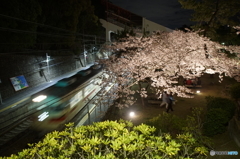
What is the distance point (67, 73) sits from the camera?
16.2m

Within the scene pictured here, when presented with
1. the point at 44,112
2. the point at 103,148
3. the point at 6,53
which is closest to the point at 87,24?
the point at 6,53

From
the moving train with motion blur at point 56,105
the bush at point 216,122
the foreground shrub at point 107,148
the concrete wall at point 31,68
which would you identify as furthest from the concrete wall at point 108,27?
the foreground shrub at point 107,148

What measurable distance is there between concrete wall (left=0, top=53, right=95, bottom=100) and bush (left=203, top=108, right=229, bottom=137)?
10.2 m

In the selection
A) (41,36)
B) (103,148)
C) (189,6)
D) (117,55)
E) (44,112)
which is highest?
(189,6)

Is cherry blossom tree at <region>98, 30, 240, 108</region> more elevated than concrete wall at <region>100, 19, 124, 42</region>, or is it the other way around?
concrete wall at <region>100, 19, 124, 42</region>

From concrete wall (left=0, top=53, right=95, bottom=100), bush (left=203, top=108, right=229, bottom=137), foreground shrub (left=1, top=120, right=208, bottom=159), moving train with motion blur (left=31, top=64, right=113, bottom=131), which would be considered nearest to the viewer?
foreground shrub (left=1, top=120, right=208, bottom=159)

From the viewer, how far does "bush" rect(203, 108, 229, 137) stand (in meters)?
6.18

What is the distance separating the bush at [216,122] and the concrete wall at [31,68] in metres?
10.2

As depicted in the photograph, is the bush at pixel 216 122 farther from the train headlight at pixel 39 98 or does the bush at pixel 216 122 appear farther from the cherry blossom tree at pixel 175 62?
the train headlight at pixel 39 98

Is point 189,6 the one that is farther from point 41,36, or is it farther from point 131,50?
point 41,36

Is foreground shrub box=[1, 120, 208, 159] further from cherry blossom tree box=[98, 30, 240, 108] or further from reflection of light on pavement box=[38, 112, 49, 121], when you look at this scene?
cherry blossom tree box=[98, 30, 240, 108]

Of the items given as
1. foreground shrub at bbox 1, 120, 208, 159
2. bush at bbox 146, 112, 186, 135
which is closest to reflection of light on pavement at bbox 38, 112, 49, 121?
bush at bbox 146, 112, 186, 135

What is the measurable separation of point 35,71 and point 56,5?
5.74 m

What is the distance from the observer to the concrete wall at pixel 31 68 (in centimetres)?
976
